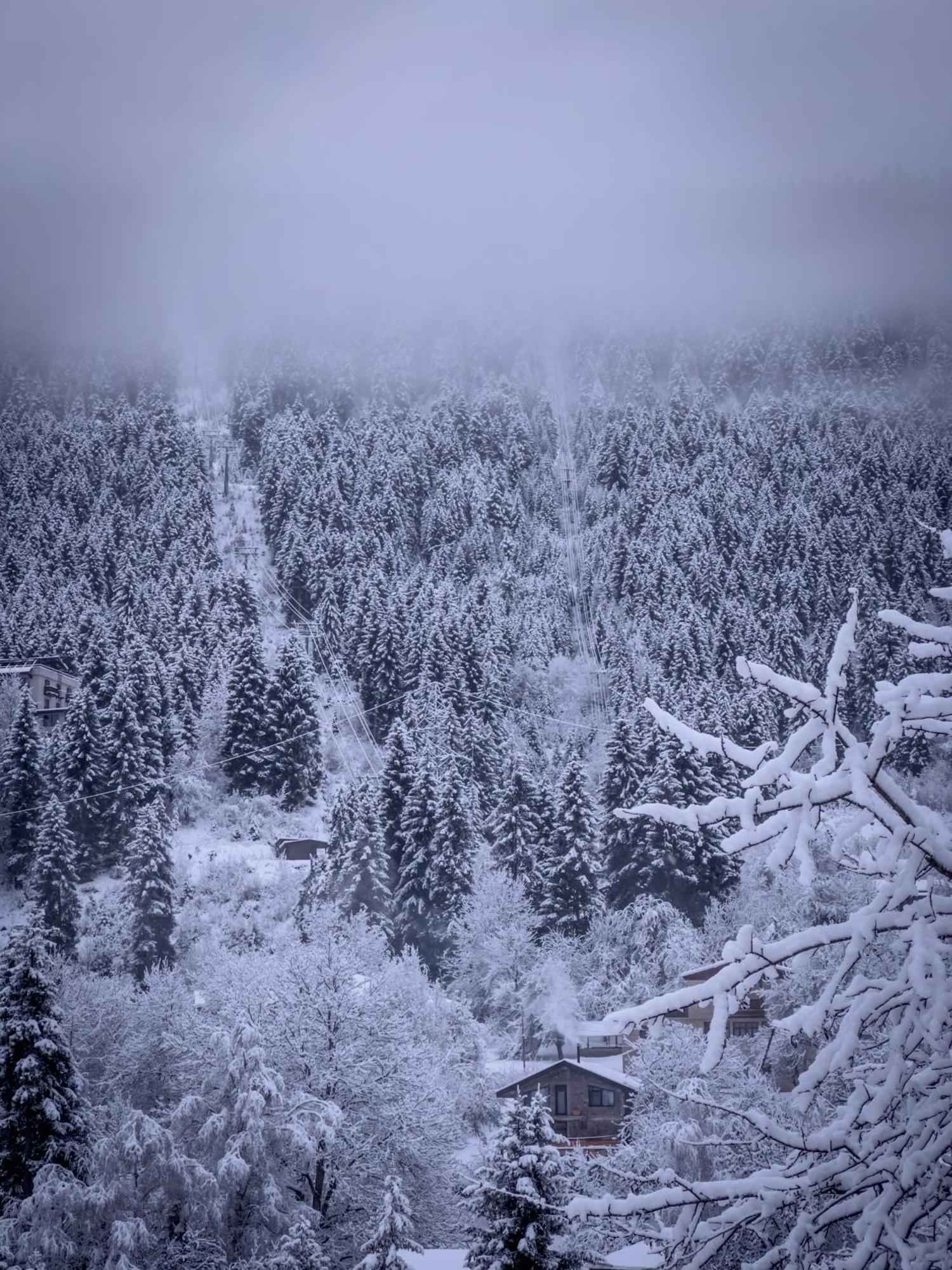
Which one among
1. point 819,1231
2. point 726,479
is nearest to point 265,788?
point 819,1231

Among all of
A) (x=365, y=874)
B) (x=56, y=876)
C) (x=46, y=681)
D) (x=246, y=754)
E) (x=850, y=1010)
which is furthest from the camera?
(x=46, y=681)

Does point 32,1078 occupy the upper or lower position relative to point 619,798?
upper

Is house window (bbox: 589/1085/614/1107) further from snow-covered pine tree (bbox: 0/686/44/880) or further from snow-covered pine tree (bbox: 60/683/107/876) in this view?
snow-covered pine tree (bbox: 0/686/44/880)

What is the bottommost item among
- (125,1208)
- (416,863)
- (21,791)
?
(416,863)

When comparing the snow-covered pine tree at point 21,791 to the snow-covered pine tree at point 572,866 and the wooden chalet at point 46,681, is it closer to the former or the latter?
the wooden chalet at point 46,681

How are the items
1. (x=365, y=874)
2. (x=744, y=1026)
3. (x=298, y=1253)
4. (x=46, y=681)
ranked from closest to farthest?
(x=298, y=1253) → (x=744, y=1026) → (x=365, y=874) → (x=46, y=681)

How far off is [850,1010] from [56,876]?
188 feet

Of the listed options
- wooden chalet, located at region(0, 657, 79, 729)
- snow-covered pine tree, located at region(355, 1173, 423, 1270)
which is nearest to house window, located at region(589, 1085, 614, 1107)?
snow-covered pine tree, located at region(355, 1173, 423, 1270)

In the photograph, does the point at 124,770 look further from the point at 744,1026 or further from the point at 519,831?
the point at 744,1026

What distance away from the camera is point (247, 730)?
74.4 m

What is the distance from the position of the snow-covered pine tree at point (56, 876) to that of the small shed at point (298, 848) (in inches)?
466

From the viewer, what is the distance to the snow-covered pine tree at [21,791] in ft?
205

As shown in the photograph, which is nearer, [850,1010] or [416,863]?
[850,1010]

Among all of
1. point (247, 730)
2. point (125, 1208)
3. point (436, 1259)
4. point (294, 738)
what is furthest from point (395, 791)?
point (125, 1208)
